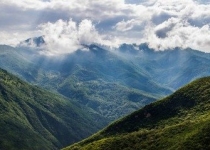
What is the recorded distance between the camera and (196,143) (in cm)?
19838

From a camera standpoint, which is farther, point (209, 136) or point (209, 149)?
point (209, 136)

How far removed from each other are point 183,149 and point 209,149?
16745 millimetres

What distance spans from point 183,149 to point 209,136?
1548 cm

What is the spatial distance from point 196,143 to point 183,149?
7560mm

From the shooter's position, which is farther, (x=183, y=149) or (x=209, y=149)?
(x=183, y=149)

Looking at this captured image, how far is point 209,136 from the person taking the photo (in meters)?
199

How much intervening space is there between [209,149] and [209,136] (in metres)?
14.1

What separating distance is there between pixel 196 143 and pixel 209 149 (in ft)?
40.8

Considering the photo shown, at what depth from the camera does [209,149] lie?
186 m

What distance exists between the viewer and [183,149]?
200m
